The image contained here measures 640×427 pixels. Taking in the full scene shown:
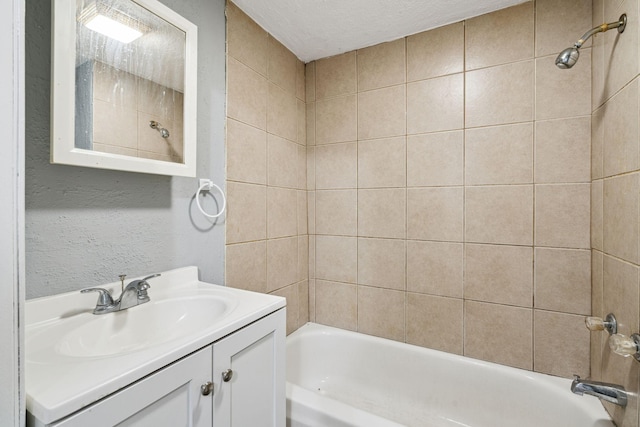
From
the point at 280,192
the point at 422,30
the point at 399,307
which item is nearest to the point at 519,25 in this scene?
the point at 422,30

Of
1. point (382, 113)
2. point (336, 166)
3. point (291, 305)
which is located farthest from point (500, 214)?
point (291, 305)

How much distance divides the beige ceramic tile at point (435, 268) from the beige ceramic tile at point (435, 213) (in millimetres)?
50

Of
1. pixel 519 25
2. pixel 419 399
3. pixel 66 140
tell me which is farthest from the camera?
pixel 419 399

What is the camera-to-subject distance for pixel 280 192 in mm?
1775

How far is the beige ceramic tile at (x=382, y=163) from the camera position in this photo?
5.69ft

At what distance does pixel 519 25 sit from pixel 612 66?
0.52 metres

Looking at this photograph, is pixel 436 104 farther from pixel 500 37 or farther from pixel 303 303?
pixel 303 303

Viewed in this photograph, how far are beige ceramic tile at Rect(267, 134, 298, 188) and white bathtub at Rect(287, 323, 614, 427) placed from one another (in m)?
0.99

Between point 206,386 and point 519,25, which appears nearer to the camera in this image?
point 206,386

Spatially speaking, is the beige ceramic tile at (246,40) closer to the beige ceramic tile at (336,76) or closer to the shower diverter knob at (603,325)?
the beige ceramic tile at (336,76)

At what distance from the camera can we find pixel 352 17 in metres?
1.54

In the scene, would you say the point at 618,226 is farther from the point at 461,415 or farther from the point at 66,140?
the point at 66,140

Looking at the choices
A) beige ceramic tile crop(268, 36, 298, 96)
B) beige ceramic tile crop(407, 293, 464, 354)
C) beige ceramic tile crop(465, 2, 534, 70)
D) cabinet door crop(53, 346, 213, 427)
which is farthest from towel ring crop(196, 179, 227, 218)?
beige ceramic tile crop(465, 2, 534, 70)

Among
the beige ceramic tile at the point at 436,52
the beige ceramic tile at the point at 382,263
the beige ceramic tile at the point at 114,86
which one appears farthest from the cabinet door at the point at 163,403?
the beige ceramic tile at the point at 436,52
